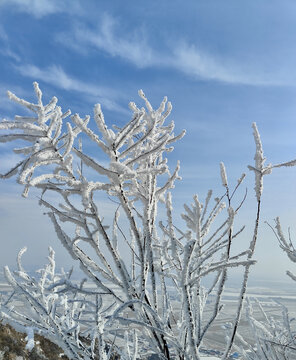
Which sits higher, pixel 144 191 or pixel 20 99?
pixel 20 99

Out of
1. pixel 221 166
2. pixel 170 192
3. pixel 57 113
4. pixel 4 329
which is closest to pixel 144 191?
pixel 170 192

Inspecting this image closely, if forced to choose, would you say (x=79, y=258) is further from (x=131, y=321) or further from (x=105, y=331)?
(x=105, y=331)

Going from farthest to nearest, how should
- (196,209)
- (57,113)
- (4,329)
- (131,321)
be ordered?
(4,329)
(196,209)
(57,113)
(131,321)

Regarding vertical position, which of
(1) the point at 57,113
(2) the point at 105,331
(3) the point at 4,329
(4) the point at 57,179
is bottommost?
(3) the point at 4,329

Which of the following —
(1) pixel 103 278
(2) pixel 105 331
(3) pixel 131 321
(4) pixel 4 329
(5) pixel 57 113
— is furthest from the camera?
(4) pixel 4 329

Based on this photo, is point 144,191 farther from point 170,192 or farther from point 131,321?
point 131,321

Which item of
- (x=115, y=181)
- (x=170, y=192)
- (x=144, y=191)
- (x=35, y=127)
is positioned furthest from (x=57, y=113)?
(x=170, y=192)

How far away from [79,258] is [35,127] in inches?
29.0

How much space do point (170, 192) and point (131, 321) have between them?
0.93m

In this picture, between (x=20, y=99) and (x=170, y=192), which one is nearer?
(x=20, y=99)

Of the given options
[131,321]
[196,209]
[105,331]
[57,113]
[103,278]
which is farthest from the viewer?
[196,209]

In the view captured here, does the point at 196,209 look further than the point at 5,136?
Yes

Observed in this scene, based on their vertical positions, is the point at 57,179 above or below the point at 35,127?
below

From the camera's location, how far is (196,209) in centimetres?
203
